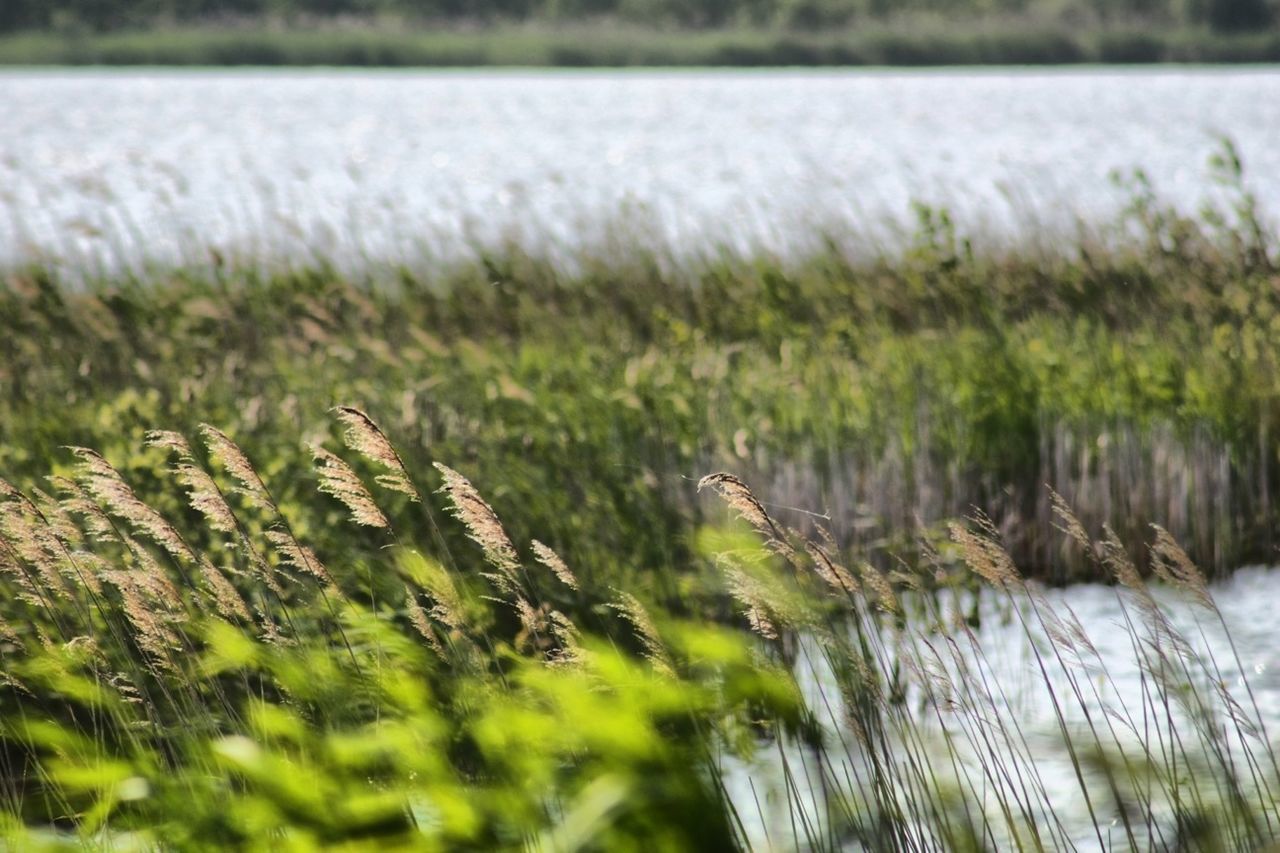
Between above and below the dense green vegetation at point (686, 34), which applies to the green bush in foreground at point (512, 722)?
above

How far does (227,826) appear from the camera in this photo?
6.98ft

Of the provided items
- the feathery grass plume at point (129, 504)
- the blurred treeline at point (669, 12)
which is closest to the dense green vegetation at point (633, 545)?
the feathery grass plume at point (129, 504)

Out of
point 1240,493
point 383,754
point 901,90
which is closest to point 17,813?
point 383,754

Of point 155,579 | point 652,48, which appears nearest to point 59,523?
point 155,579

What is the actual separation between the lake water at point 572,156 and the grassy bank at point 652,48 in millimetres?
811

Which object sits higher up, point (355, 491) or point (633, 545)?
point (355, 491)

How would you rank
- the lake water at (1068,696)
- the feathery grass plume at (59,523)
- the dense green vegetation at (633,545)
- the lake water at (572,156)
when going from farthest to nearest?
the lake water at (572,156)
the lake water at (1068,696)
the feathery grass plume at (59,523)
the dense green vegetation at (633,545)

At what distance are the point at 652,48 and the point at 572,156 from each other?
20.6 metres

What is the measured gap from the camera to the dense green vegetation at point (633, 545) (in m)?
2.15

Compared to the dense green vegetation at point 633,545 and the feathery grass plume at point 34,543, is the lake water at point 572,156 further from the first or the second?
the feathery grass plume at point 34,543

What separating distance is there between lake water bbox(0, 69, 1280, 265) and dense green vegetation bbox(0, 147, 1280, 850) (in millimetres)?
720

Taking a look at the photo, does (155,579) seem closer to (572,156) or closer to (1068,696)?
(1068,696)

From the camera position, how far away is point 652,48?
41.8m

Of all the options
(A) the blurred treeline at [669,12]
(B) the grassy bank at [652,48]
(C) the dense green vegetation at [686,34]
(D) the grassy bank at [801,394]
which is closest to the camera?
(D) the grassy bank at [801,394]
